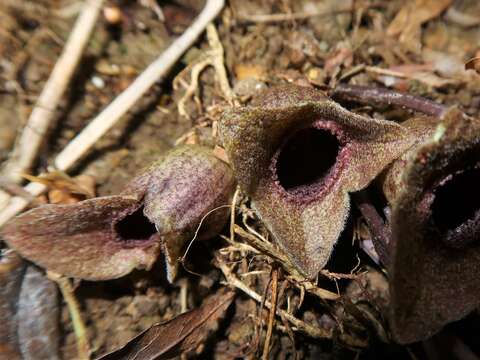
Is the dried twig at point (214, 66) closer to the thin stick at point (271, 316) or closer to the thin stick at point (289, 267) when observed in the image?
the thin stick at point (289, 267)

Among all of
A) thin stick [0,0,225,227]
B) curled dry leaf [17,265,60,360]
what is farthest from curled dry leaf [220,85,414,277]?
curled dry leaf [17,265,60,360]

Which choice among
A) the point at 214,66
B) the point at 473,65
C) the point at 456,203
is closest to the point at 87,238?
the point at 214,66

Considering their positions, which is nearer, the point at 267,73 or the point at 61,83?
the point at 61,83

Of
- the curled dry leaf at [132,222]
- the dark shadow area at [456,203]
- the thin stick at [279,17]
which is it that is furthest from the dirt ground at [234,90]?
the dark shadow area at [456,203]

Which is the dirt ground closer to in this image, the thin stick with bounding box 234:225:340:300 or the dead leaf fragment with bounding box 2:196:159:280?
the thin stick with bounding box 234:225:340:300

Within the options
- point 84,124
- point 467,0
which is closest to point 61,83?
point 84,124

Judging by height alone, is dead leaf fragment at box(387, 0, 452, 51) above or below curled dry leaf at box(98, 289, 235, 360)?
above

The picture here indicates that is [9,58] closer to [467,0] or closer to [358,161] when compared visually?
[358,161]
